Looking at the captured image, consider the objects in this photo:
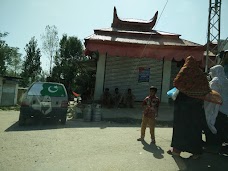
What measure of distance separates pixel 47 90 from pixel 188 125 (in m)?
6.55

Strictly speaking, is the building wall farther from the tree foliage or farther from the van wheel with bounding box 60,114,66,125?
the tree foliage

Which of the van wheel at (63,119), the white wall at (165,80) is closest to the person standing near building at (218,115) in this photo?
the van wheel at (63,119)

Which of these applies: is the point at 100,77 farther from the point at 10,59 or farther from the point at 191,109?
the point at 10,59

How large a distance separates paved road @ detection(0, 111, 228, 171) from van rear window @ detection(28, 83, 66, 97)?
7.46ft

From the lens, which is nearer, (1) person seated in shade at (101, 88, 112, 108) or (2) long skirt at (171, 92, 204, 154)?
(2) long skirt at (171, 92, 204, 154)

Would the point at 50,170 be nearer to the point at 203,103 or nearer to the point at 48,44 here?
the point at 203,103

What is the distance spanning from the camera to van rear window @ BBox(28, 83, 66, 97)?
33.9 ft

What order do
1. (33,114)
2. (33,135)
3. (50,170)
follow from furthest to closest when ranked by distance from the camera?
(33,114) → (33,135) → (50,170)

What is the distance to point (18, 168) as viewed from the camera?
5.00 meters

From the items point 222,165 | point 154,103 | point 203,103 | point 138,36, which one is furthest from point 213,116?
point 138,36

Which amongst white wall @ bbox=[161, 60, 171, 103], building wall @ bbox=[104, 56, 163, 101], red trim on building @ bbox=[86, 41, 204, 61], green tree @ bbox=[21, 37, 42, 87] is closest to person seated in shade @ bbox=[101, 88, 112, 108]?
building wall @ bbox=[104, 56, 163, 101]

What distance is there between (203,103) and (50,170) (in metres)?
3.35

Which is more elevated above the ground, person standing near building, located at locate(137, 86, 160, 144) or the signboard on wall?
the signboard on wall

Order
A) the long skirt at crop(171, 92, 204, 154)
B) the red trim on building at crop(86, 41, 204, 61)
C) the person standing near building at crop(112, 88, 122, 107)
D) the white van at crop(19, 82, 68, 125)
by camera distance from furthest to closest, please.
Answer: the person standing near building at crop(112, 88, 122, 107)
the red trim on building at crop(86, 41, 204, 61)
the white van at crop(19, 82, 68, 125)
the long skirt at crop(171, 92, 204, 154)
